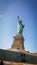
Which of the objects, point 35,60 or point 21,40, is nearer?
point 35,60

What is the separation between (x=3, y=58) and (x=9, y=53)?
4 centimetres

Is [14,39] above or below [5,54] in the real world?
above

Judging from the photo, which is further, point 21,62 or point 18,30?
point 18,30

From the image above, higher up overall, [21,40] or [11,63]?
[21,40]

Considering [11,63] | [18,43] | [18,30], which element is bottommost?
[11,63]

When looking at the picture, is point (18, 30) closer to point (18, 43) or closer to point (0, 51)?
point (18, 43)

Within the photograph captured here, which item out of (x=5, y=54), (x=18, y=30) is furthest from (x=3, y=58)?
(x=18, y=30)

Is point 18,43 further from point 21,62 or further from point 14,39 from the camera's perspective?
point 21,62

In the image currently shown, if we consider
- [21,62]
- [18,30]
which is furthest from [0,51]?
[18,30]

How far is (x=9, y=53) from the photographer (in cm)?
74

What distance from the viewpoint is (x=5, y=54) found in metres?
0.72

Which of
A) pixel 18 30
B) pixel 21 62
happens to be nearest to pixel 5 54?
pixel 21 62

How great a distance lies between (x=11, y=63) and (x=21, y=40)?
1230 centimetres

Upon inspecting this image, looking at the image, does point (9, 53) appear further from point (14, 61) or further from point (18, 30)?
point (18, 30)
